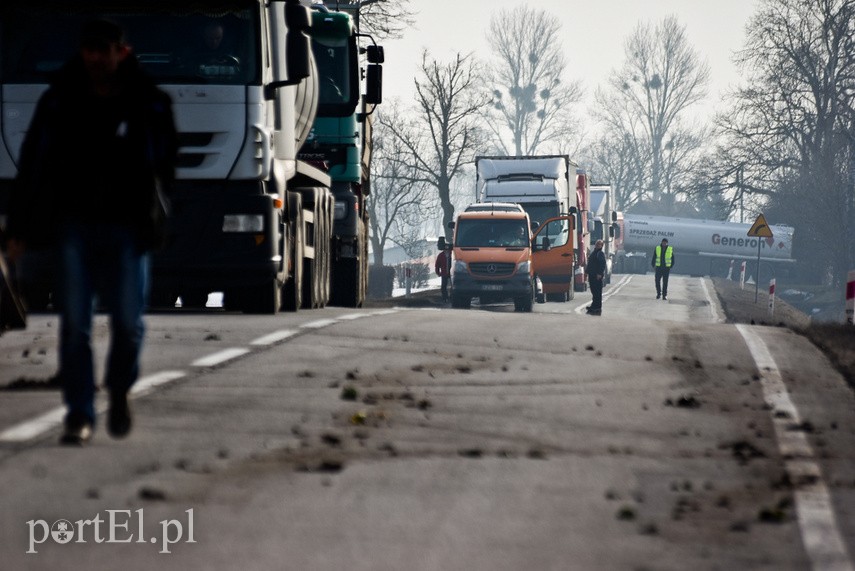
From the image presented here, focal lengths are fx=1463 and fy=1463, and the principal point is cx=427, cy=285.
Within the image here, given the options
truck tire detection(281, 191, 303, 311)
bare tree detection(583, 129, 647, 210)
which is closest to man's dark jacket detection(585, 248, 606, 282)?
truck tire detection(281, 191, 303, 311)

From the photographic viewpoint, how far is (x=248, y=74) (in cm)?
1338

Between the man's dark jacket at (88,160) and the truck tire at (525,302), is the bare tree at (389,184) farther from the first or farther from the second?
the man's dark jacket at (88,160)

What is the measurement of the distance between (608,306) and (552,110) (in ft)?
191

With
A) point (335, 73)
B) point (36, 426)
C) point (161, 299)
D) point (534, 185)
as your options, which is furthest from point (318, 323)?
point (534, 185)

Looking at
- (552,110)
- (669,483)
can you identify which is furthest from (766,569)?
(552,110)

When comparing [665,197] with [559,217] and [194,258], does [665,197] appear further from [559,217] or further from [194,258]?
[194,258]

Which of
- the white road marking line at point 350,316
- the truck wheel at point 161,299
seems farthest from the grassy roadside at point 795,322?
the truck wheel at point 161,299

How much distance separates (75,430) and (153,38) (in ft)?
24.4

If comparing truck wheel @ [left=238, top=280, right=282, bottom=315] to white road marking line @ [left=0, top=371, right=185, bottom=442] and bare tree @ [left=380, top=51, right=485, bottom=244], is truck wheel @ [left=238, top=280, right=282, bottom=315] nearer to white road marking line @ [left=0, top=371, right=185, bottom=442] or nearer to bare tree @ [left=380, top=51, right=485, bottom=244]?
white road marking line @ [left=0, top=371, right=185, bottom=442]

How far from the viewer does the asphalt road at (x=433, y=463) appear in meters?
4.88

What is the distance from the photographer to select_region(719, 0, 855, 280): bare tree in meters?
59.9

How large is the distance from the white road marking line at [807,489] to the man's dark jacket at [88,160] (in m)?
2.92

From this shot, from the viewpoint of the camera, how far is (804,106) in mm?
61844

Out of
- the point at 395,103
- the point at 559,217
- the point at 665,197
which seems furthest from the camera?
the point at 665,197
